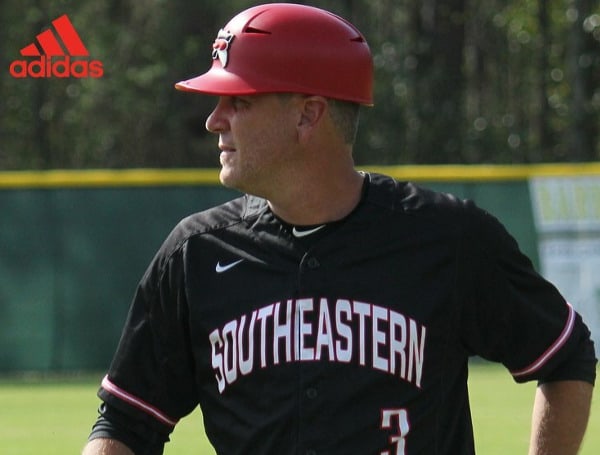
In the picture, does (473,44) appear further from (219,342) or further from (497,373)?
(219,342)

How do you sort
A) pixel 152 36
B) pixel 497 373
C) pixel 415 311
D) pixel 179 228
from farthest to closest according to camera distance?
pixel 152 36 < pixel 497 373 < pixel 179 228 < pixel 415 311

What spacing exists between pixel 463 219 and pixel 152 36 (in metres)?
23.6

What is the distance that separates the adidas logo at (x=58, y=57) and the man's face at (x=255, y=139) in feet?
61.6

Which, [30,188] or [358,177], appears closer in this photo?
[358,177]

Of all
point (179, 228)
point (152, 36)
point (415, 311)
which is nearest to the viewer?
point (415, 311)

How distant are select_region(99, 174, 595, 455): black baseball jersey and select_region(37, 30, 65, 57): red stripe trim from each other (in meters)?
18.7

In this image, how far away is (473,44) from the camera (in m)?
33.1

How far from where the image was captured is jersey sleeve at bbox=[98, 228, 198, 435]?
10.4 feet

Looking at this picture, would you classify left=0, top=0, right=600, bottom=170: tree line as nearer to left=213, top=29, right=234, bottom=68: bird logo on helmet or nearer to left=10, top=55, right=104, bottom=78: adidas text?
left=10, top=55, right=104, bottom=78: adidas text

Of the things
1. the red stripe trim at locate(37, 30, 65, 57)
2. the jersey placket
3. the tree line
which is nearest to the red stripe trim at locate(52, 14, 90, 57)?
the red stripe trim at locate(37, 30, 65, 57)

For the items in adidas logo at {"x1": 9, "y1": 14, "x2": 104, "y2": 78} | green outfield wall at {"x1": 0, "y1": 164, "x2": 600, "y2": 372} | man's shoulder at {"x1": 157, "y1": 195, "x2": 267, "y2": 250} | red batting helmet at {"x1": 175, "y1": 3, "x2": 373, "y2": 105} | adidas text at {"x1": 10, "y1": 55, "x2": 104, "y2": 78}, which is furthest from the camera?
adidas text at {"x1": 10, "y1": 55, "x2": 104, "y2": 78}

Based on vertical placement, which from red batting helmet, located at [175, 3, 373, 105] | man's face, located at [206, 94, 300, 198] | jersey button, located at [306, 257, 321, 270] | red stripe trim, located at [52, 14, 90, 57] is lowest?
red stripe trim, located at [52, 14, 90, 57]

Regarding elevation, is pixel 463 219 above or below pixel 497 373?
above

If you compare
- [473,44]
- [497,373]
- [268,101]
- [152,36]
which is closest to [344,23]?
[268,101]
